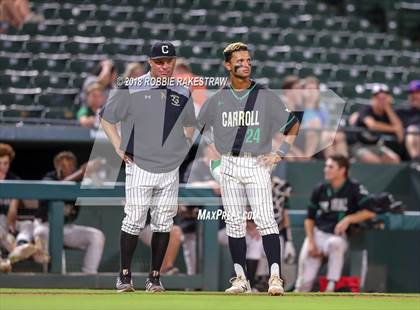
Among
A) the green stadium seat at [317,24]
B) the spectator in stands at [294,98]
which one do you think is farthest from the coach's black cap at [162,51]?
the green stadium seat at [317,24]

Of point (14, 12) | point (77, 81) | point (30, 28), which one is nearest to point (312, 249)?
point (77, 81)

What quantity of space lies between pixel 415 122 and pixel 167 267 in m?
4.05

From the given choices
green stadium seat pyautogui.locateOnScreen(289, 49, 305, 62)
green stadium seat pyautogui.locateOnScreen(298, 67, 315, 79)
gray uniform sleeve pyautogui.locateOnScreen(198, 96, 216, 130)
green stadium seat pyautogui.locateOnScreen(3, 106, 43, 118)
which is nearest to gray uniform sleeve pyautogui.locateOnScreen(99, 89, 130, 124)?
gray uniform sleeve pyautogui.locateOnScreen(198, 96, 216, 130)

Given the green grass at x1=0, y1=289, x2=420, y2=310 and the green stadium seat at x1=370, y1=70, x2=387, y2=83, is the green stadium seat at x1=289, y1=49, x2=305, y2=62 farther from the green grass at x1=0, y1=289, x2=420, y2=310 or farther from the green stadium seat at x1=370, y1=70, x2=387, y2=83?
the green grass at x1=0, y1=289, x2=420, y2=310

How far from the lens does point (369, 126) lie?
1219 cm

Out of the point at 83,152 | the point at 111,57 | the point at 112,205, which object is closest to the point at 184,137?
the point at 112,205

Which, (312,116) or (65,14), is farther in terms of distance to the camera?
(65,14)

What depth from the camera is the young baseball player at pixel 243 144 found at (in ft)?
25.4

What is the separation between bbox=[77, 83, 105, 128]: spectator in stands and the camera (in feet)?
36.6

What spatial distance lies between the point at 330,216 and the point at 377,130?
1.86 metres

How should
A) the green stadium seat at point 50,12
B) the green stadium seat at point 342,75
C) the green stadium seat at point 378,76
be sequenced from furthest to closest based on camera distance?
1. the green stadium seat at point 378,76
2. the green stadium seat at point 342,75
3. the green stadium seat at point 50,12

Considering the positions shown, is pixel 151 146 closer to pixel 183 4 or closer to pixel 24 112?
pixel 24 112

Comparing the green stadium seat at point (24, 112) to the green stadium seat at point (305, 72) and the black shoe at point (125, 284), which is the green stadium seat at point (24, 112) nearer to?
the green stadium seat at point (305, 72)

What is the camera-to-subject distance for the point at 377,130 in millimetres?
12031
